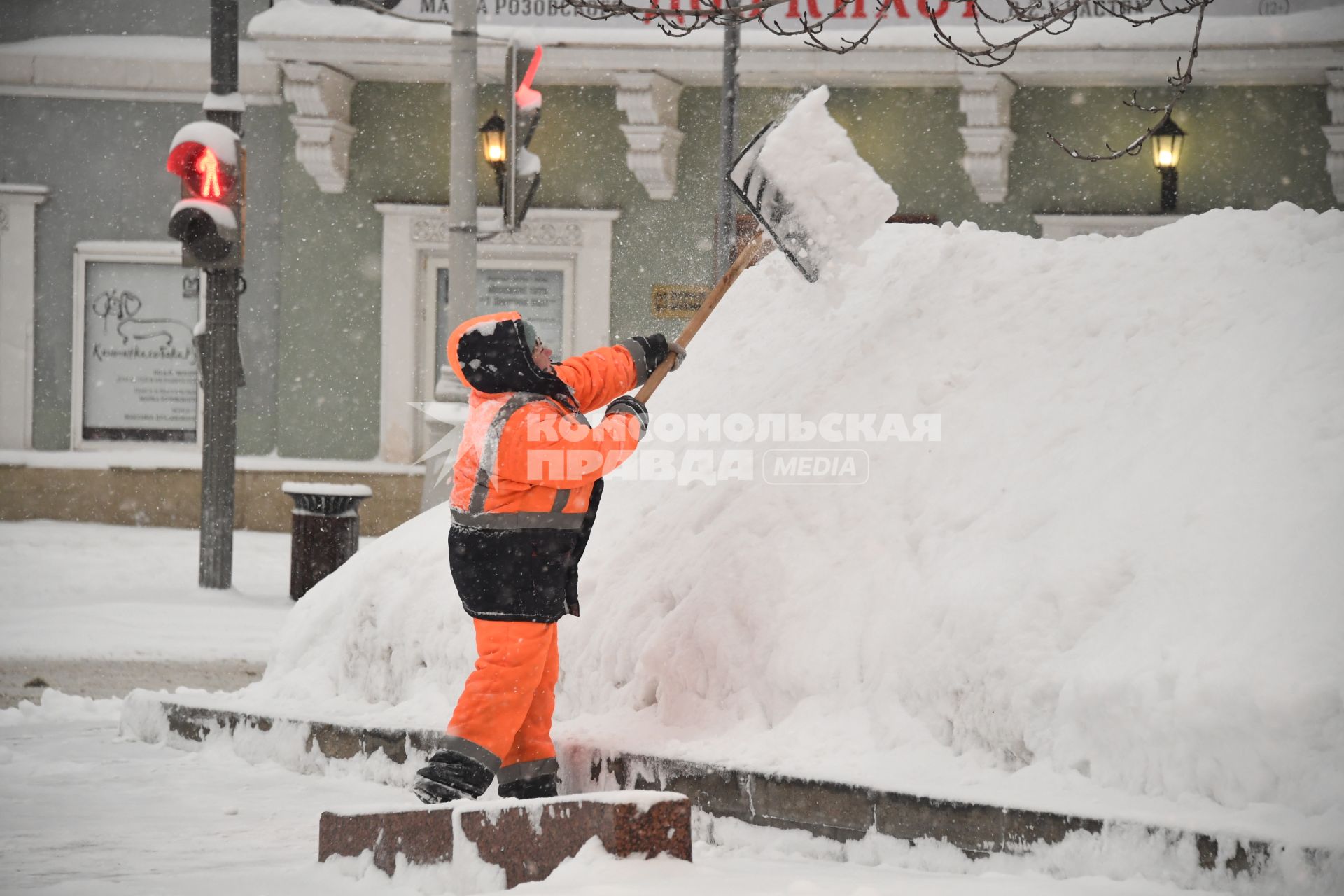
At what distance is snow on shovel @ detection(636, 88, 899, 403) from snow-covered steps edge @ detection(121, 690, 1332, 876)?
1.52 meters

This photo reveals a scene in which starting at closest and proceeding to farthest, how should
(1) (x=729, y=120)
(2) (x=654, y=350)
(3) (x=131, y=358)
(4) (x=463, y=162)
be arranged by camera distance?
1. (2) (x=654, y=350)
2. (4) (x=463, y=162)
3. (1) (x=729, y=120)
4. (3) (x=131, y=358)

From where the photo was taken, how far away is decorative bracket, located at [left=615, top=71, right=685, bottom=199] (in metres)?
13.3

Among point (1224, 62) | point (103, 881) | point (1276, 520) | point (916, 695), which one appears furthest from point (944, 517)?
point (1224, 62)

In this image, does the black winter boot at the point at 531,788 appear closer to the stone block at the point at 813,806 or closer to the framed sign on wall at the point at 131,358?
the stone block at the point at 813,806

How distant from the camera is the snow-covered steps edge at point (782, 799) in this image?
10.0ft

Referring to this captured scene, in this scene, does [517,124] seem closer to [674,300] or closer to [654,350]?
[674,300]

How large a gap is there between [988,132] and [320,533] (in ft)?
23.3

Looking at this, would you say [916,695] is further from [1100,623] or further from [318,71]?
[318,71]

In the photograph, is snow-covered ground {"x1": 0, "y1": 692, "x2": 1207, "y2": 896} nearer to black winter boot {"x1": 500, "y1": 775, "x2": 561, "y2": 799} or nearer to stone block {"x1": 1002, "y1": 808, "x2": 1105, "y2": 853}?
stone block {"x1": 1002, "y1": 808, "x2": 1105, "y2": 853}

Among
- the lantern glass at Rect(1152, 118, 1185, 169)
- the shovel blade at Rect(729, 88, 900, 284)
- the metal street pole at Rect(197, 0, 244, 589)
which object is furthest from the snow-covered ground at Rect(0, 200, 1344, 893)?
the lantern glass at Rect(1152, 118, 1185, 169)

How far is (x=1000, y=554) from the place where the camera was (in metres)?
3.87

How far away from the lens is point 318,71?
13422mm

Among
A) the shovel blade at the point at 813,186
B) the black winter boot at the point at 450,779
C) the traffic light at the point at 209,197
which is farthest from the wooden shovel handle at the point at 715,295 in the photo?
the traffic light at the point at 209,197

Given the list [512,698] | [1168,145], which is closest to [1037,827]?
[512,698]
